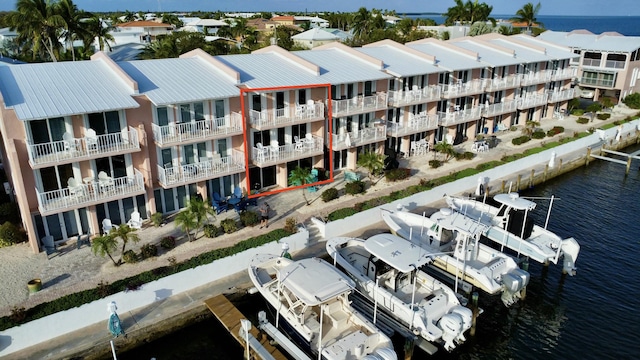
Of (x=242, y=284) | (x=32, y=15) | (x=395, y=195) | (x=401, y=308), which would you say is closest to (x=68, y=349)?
(x=242, y=284)

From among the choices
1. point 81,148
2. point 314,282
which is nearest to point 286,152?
point 81,148

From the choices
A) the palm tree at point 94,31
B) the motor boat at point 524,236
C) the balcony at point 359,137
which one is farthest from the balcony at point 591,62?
the palm tree at point 94,31

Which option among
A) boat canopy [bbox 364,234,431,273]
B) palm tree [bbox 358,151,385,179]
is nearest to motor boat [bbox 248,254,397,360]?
boat canopy [bbox 364,234,431,273]

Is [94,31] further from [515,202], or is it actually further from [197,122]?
[515,202]

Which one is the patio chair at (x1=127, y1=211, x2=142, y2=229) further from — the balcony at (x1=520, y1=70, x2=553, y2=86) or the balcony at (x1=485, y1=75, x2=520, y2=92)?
the balcony at (x1=520, y1=70, x2=553, y2=86)

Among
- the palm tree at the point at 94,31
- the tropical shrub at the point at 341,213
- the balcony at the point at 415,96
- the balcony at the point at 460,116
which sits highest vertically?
the palm tree at the point at 94,31

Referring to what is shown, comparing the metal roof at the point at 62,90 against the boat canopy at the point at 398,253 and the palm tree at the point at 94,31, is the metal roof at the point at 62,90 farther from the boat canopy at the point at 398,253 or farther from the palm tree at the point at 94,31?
the palm tree at the point at 94,31

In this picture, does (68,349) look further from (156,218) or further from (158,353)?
(156,218)
